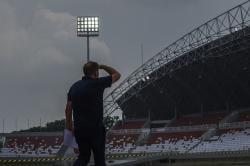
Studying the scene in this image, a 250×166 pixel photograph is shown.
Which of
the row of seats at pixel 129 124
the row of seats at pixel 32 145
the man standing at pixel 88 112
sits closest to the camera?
the man standing at pixel 88 112

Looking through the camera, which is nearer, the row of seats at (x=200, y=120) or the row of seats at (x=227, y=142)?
the row of seats at (x=227, y=142)

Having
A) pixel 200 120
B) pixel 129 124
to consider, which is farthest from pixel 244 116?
pixel 129 124

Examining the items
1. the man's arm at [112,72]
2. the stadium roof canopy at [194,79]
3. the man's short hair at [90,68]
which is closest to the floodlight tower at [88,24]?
the stadium roof canopy at [194,79]

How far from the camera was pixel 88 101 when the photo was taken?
306 inches

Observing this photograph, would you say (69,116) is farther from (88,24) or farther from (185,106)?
(185,106)

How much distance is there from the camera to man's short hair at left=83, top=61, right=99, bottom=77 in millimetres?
7801

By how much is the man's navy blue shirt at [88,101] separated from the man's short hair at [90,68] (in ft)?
0.28

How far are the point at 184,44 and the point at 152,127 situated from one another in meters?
21.6

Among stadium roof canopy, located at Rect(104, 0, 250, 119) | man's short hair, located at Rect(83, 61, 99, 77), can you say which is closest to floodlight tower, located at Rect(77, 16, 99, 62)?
stadium roof canopy, located at Rect(104, 0, 250, 119)

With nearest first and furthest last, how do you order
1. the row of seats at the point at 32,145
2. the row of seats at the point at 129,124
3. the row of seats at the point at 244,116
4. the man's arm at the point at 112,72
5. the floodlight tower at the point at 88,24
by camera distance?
the man's arm at the point at 112,72
the floodlight tower at the point at 88,24
the row of seats at the point at 244,116
the row of seats at the point at 32,145
the row of seats at the point at 129,124

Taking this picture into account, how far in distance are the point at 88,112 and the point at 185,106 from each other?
72.7 metres

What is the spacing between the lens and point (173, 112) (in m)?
81.0

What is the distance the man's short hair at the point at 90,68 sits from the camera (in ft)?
25.6

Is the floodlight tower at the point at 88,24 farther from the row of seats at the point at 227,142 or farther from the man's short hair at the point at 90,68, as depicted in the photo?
the man's short hair at the point at 90,68
